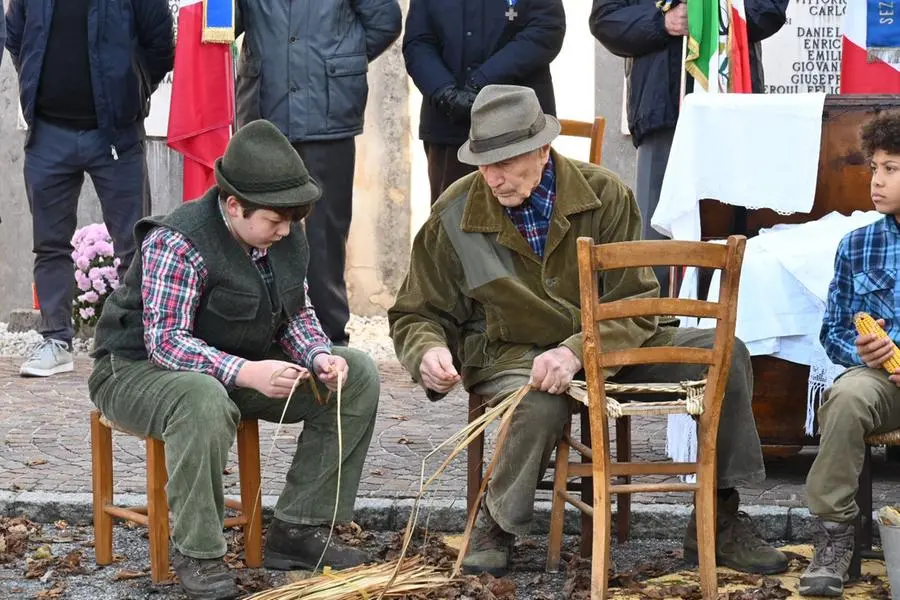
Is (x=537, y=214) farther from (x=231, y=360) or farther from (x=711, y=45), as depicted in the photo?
(x=711, y=45)

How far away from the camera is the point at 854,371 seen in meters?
5.20

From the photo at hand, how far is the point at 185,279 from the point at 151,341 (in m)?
0.23

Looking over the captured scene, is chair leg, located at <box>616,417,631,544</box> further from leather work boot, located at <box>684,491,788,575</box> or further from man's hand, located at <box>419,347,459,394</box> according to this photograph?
man's hand, located at <box>419,347,459,394</box>

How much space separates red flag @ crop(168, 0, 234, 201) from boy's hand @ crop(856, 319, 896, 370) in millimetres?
4569

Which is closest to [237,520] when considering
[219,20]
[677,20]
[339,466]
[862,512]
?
[339,466]

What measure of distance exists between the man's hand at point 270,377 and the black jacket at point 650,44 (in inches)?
124

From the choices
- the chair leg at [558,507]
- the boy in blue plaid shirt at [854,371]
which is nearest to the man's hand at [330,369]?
the chair leg at [558,507]

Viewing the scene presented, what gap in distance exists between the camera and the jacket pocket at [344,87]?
830 cm

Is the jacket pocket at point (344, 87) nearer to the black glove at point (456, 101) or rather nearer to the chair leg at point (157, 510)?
the black glove at point (456, 101)

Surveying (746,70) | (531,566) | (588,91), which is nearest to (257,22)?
(746,70)

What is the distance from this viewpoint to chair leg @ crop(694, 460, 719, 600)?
4867mm

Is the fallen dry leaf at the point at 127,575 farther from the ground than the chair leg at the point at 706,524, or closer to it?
closer to it

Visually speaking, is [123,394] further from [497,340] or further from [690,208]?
[690,208]

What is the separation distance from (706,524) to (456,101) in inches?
136
